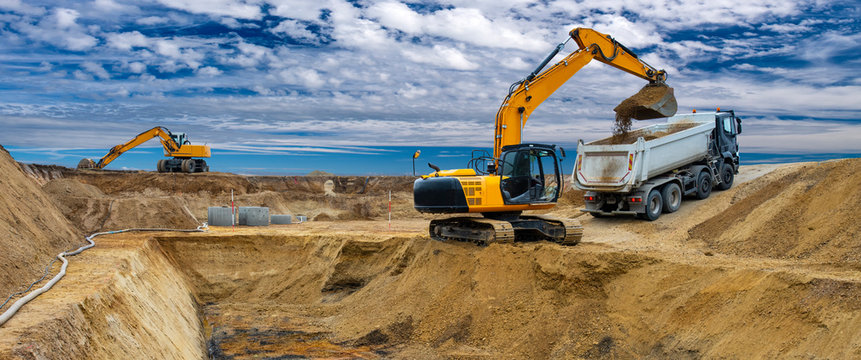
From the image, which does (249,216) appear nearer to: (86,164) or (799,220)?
(799,220)

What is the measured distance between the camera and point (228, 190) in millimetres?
31906

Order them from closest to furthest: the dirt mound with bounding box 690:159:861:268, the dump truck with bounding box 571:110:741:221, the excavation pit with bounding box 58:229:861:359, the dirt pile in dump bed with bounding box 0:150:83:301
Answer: the excavation pit with bounding box 58:229:861:359 → the dirt pile in dump bed with bounding box 0:150:83:301 → the dirt mound with bounding box 690:159:861:268 → the dump truck with bounding box 571:110:741:221

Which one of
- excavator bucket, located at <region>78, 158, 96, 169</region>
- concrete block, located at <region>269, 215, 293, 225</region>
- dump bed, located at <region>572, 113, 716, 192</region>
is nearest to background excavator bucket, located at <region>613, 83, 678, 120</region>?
dump bed, located at <region>572, 113, 716, 192</region>

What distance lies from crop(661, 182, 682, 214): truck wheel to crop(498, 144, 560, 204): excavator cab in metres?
4.73

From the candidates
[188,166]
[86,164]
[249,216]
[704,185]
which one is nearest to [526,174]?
[704,185]

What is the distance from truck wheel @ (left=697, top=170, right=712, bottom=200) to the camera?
1595cm

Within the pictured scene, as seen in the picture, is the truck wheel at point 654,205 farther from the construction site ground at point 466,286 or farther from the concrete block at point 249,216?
the concrete block at point 249,216

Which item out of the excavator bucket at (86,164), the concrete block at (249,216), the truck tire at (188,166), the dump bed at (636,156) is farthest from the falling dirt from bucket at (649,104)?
the excavator bucket at (86,164)

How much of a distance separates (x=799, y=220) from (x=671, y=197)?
14.8 ft

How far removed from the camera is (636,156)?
14461 millimetres

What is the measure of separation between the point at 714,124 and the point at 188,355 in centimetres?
1454

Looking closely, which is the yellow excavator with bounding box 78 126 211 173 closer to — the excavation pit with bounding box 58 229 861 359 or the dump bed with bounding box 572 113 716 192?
the excavation pit with bounding box 58 229 861 359

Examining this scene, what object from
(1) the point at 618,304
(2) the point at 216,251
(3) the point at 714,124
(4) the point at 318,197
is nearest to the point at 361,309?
(1) the point at 618,304

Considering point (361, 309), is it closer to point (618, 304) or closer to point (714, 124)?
point (618, 304)
